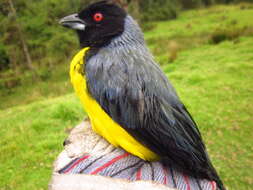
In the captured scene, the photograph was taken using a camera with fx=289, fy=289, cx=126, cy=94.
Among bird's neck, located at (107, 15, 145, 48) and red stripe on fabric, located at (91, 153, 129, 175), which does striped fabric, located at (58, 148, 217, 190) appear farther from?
bird's neck, located at (107, 15, 145, 48)

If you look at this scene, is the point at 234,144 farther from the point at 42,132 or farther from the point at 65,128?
the point at 42,132

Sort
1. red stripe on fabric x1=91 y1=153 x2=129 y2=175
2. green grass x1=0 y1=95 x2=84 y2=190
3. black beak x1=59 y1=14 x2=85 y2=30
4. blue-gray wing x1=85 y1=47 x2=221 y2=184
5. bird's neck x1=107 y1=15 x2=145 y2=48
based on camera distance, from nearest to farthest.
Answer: red stripe on fabric x1=91 y1=153 x2=129 y2=175
blue-gray wing x1=85 y1=47 x2=221 y2=184
bird's neck x1=107 y1=15 x2=145 y2=48
black beak x1=59 y1=14 x2=85 y2=30
green grass x1=0 y1=95 x2=84 y2=190

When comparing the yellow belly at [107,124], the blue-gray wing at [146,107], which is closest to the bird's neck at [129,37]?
the blue-gray wing at [146,107]

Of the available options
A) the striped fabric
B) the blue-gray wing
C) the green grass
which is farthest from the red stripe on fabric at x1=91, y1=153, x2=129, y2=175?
the green grass

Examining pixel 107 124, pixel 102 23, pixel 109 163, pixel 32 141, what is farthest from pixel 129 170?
pixel 32 141

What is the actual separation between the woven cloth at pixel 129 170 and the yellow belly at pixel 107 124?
0.24 ft

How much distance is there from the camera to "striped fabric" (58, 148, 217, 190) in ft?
5.80

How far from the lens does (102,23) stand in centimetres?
217

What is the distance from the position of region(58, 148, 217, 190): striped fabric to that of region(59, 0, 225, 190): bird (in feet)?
0.21

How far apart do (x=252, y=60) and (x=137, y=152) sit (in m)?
7.84

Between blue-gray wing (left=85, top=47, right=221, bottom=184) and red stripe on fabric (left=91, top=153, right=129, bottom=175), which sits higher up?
blue-gray wing (left=85, top=47, right=221, bottom=184)

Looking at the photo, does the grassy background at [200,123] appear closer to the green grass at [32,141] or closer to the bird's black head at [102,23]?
the green grass at [32,141]

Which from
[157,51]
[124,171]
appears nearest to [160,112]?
[124,171]

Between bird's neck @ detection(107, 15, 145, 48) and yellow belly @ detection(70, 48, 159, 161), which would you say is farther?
bird's neck @ detection(107, 15, 145, 48)
